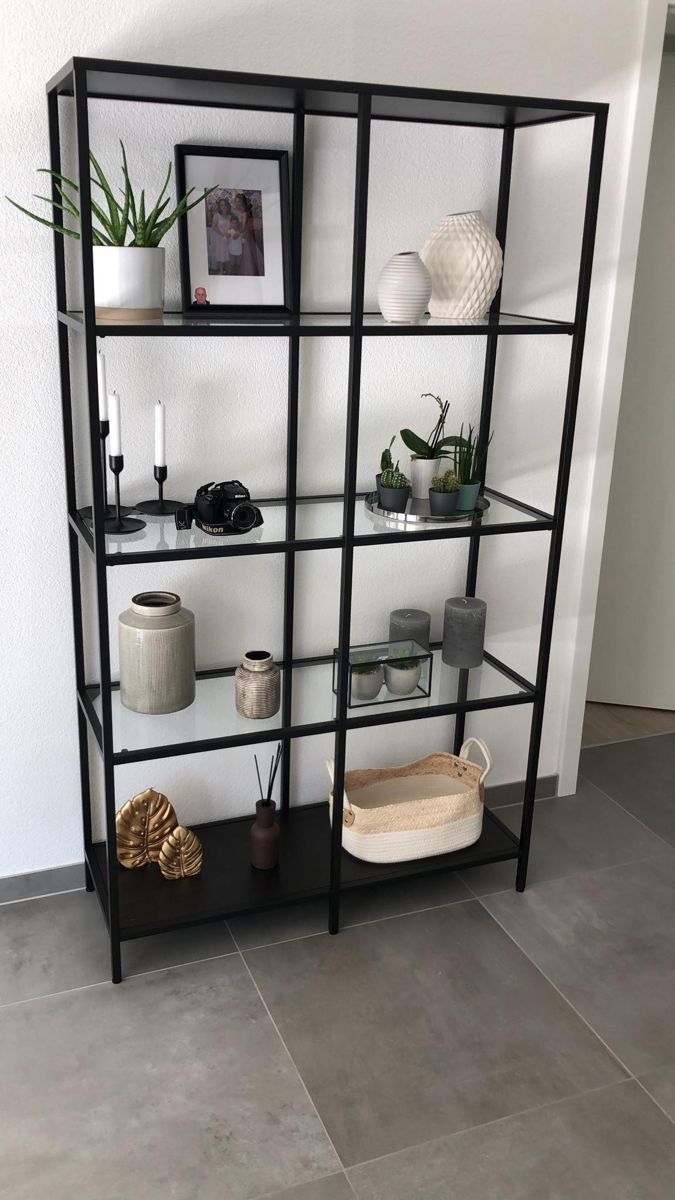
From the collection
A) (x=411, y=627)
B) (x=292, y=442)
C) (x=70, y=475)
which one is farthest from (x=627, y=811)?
(x=70, y=475)

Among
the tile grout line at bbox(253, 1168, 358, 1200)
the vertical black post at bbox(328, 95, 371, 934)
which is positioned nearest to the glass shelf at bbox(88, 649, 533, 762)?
the vertical black post at bbox(328, 95, 371, 934)

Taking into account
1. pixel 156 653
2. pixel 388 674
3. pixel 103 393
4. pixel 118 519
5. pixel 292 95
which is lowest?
pixel 388 674

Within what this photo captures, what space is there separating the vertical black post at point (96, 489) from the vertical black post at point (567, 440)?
3.28ft

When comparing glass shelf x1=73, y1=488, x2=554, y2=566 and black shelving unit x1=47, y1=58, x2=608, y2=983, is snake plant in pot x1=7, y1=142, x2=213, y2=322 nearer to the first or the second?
black shelving unit x1=47, y1=58, x2=608, y2=983

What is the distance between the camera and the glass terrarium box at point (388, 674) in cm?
241

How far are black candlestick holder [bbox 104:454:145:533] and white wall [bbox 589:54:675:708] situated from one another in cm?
180

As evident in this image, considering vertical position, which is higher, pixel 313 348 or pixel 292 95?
pixel 292 95

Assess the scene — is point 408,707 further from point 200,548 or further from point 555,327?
point 555,327

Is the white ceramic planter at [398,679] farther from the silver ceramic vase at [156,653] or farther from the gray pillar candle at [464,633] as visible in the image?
the silver ceramic vase at [156,653]

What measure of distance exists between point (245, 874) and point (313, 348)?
4.05ft

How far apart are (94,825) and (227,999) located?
56cm

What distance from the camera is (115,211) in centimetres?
189

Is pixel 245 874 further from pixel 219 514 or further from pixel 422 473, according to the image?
pixel 422 473

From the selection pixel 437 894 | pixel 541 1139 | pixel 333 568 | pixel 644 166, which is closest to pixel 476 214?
pixel 644 166
